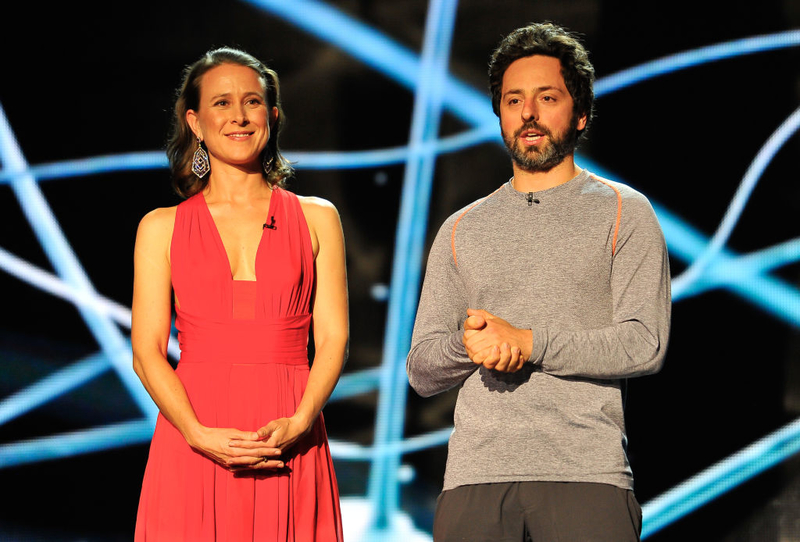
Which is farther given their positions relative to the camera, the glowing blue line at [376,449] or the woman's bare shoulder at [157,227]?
the glowing blue line at [376,449]

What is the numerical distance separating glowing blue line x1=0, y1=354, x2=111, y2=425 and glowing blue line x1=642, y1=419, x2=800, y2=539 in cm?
236

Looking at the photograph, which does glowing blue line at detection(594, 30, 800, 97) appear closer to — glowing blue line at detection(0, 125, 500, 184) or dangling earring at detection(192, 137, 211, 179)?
glowing blue line at detection(0, 125, 500, 184)

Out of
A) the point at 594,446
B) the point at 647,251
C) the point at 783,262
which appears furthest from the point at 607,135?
the point at 594,446

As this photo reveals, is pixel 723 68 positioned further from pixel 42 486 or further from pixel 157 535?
pixel 42 486

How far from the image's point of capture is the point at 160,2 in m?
3.80

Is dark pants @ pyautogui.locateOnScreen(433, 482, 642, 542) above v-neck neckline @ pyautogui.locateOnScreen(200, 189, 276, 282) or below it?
below

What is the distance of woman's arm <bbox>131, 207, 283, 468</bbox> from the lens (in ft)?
7.29

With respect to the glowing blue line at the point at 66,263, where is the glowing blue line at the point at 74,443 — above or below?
below

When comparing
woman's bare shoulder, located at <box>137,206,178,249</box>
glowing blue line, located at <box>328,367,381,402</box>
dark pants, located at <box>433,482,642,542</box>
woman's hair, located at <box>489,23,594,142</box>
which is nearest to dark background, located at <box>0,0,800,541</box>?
glowing blue line, located at <box>328,367,381,402</box>

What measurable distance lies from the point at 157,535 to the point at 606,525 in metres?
1.10

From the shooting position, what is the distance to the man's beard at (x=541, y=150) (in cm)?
215

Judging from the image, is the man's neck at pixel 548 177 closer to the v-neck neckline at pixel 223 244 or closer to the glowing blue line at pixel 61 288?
the v-neck neckline at pixel 223 244

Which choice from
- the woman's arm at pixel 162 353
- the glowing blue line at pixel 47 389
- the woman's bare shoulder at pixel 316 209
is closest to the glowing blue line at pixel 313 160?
the glowing blue line at pixel 47 389

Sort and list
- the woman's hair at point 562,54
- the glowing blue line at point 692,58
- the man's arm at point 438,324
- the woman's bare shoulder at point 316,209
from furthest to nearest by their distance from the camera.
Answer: the glowing blue line at point 692,58 < the woman's bare shoulder at point 316,209 < the woman's hair at point 562,54 < the man's arm at point 438,324
